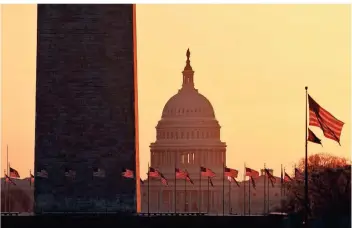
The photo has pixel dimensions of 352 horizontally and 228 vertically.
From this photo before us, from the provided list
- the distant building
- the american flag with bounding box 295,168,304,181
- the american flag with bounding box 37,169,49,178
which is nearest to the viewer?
the american flag with bounding box 295,168,304,181

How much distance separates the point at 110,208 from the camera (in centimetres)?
18388

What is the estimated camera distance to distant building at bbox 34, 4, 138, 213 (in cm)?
18050

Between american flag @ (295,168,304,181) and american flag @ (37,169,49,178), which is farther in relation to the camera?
american flag @ (37,169,49,178)

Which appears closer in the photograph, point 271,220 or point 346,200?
point 271,220

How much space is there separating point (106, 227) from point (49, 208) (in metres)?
23.2

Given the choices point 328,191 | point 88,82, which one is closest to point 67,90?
point 88,82

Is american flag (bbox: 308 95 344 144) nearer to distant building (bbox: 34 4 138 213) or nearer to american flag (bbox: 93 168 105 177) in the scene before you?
distant building (bbox: 34 4 138 213)

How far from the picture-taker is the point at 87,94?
181500 mm

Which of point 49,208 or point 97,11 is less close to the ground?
point 97,11

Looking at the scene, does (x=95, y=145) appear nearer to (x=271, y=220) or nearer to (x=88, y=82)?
(x=88, y=82)

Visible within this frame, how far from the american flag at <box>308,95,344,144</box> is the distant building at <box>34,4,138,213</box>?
54.6 meters

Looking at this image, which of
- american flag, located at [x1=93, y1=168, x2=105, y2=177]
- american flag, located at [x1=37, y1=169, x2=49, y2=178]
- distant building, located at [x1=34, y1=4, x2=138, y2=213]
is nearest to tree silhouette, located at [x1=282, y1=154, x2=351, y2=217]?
distant building, located at [x1=34, y1=4, x2=138, y2=213]

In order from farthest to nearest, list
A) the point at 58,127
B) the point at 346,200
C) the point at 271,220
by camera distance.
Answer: the point at 58,127 → the point at 346,200 → the point at 271,220

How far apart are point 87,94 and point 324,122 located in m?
57.2
